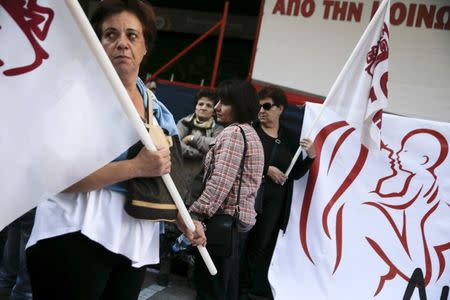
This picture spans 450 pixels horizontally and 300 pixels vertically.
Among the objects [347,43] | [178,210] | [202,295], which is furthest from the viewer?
[347,43]

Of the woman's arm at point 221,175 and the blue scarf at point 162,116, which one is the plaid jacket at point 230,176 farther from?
the blue scarf at point 162,116

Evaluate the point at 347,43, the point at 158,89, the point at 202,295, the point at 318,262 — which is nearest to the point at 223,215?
the point at 202,295

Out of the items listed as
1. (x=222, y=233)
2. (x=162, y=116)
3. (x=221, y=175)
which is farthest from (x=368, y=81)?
(x=162, y=116)

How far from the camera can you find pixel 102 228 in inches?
62.9

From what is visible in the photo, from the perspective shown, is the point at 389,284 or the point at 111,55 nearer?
the point at 111,55

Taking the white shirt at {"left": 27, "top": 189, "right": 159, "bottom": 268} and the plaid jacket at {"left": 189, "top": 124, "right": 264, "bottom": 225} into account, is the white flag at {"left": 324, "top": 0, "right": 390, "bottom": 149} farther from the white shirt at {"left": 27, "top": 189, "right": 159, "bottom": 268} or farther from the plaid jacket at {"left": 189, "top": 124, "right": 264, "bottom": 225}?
the white shirt at {"left": 27, "top": 189, "right": 159, "bottom": 268}

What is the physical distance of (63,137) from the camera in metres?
1.50

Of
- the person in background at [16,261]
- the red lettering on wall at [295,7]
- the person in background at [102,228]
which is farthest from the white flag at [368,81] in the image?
the red lettering on wall at [295,7]

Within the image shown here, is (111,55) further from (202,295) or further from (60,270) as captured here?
(202,295)

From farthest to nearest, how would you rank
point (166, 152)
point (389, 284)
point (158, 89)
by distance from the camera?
point (158, 89), point (389, 284), point (166, 152)

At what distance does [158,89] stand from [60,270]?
12.4 ft

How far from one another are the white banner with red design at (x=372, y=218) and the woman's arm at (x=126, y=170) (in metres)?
2.53

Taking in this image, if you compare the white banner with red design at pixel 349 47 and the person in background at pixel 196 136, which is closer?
the person in background at pixel 196 136

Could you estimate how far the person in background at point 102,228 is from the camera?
156 cm
